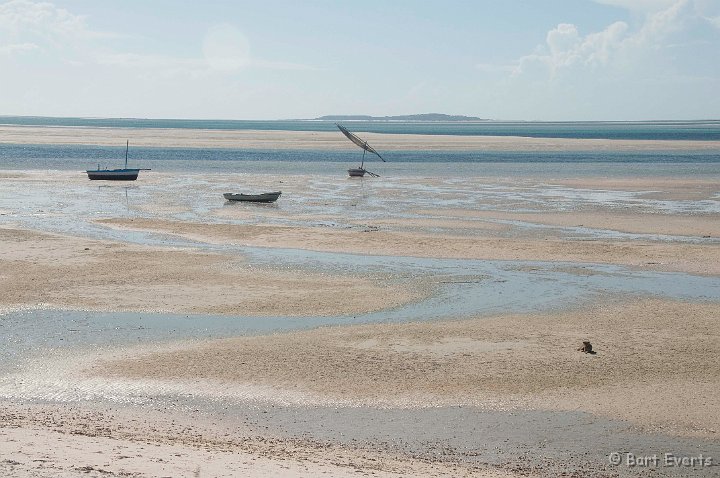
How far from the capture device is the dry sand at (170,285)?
19.7 m

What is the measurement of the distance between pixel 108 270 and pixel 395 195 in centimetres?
2626

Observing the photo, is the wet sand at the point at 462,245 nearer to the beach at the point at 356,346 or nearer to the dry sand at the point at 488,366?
the beach at the point at 356,346

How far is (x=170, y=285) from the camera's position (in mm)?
21953

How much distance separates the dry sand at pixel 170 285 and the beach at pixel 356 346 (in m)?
0.10

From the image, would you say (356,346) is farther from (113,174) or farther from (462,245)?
(113,174)

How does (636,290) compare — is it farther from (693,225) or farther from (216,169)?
(216,169)

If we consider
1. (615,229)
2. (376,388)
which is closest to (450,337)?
(376,388)

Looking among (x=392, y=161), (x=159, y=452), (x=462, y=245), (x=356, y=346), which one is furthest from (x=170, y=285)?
(x=392, y=161)

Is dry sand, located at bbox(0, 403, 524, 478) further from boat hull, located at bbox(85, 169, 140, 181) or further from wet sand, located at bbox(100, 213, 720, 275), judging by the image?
boat hull, located at bbox(85, 169, 140, 181)

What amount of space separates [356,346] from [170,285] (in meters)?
7.46

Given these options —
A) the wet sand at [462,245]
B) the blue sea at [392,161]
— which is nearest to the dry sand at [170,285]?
the wet sand at [462,245]

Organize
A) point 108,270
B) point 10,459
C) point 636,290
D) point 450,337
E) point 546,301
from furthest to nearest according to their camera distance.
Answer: point 108,270, point 636,290, point 546,301, point 450,337, point 10,459

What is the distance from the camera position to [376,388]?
45.2ft

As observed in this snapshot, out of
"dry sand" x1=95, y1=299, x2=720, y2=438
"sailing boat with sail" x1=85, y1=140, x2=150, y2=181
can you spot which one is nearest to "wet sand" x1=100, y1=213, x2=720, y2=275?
"dry sand" x1=95, y1=299, x2=720, y2=438
